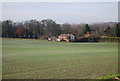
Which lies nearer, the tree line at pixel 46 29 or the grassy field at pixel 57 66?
the grassy field at pixel 57 66

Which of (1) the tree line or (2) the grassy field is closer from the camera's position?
(2) the grassy field

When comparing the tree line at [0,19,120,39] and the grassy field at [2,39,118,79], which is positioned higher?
the tree line at [0,19,120,39]

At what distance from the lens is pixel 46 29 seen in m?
58.2

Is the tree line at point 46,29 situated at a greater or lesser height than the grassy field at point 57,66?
greater

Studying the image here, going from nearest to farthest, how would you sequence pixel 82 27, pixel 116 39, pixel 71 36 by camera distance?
pixel 116 39
pixel 71 36
pixel 82 27

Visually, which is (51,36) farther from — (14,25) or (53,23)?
(14,25)

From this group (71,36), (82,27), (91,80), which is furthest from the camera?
(82,27)

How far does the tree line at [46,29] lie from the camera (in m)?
53.6

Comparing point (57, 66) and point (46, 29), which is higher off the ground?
point (46, 29)

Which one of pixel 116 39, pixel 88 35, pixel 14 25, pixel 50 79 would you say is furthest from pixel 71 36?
pixel 50 79

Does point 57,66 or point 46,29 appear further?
point 46,29

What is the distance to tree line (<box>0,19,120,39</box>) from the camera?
53625 millimetres

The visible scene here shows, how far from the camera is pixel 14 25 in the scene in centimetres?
5378

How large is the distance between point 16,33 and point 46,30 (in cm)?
882
